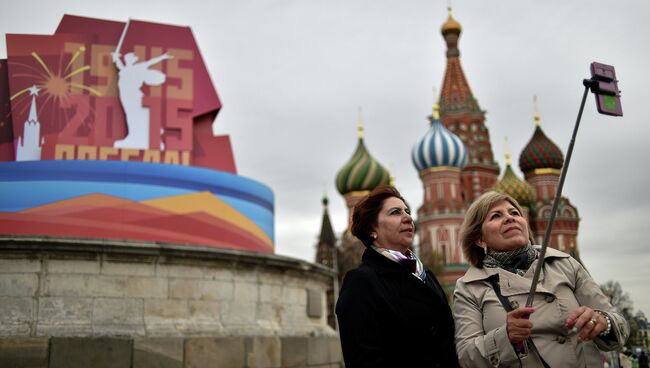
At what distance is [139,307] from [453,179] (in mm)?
31149

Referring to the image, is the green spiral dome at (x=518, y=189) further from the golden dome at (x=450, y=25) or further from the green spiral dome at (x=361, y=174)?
the golden dome at (x=450, y=25)

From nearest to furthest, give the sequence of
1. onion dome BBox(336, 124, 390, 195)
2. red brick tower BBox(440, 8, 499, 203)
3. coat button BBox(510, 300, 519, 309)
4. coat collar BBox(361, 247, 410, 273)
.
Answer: coat button BBox(510, 300, 519, 309), coat collar BBox(361, 247, 410, 273), onion dome BBox(336, 124, 390, 195), red brick tower BBox(440, 8, 499, 203)

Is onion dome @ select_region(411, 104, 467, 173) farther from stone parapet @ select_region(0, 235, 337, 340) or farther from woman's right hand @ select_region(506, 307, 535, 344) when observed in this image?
woman's right hand @ select_region(506, 307, 535, 344)

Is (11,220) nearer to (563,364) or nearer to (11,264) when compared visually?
(11,264)

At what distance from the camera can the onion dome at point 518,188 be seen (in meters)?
40.9

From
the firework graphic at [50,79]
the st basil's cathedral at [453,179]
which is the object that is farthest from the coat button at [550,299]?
the st basil's cathedral at [453,179]

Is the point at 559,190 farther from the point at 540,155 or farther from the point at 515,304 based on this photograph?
the point at 540,155

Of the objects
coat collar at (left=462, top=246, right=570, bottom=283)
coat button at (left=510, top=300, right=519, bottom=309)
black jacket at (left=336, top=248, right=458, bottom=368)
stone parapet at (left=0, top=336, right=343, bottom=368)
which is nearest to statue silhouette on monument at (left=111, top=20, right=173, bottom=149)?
stone parapet at (left=0, top=336, right=343, bottom=368)

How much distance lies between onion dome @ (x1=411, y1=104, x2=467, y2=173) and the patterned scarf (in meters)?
35.5

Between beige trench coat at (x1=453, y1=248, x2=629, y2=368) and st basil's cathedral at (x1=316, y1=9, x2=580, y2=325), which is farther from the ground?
st basil's cathedral at (x1=316, y1=9, x2=580, y2=325)

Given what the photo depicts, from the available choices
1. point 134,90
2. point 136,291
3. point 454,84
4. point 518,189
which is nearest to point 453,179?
point 518,189

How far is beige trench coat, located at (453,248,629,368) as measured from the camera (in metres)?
2.72

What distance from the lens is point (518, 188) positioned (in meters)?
41.2

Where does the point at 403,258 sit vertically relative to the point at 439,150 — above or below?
below
